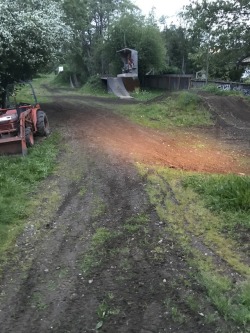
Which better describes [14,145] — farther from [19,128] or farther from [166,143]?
[166,143]

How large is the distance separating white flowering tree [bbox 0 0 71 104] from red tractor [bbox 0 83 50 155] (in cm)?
261

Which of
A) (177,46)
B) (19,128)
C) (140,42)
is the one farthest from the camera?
(177,46)

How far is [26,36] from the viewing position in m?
13.6

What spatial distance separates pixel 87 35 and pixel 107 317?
4012cm

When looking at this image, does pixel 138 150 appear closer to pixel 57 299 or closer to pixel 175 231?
pixel 175 231

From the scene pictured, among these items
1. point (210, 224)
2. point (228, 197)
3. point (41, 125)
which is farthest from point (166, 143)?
point (210, 224)

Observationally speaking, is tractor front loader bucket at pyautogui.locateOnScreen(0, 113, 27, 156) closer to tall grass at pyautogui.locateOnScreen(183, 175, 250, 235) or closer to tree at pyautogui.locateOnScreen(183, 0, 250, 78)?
tall grass at pyautogui.locateOnScreen(183, 175, 250, 235)

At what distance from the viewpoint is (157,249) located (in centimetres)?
534

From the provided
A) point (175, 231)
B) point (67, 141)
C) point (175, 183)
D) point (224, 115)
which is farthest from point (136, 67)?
point (175, 231)

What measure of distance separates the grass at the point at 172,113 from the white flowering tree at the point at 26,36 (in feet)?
14.8

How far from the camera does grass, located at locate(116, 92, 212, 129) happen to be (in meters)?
16.0

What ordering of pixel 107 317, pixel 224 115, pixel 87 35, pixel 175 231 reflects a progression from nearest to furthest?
pixel 107 317, pixel 175 231, pixel 224 115, pixel 87 35

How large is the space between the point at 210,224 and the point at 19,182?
4240mm

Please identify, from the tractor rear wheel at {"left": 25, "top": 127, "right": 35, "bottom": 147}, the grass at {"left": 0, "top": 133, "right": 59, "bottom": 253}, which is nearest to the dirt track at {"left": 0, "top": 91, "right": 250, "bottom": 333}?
the grass at {"left": 0, "top": 133, "right": 59, "bottom": 253}
